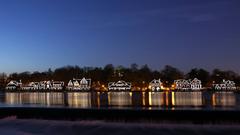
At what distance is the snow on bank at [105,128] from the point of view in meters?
24.2

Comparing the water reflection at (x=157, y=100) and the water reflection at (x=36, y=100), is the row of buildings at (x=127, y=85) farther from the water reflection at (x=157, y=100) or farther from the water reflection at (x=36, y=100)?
the water reflection at (x=157, y=100)

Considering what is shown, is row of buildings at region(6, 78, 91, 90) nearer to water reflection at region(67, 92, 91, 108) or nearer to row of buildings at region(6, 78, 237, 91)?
row of buildings at region(6, 78, 237, 91)

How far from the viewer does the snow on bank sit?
24.2 metres

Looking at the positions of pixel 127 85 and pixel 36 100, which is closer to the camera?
pixel 36 100

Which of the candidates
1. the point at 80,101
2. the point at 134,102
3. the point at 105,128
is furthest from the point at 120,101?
the point at 105,128

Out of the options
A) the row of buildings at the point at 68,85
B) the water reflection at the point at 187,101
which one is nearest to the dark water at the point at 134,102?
the water reflection at the point at 187,101

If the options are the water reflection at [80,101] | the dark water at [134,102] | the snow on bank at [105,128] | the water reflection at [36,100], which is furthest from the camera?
the water reflection at [36,100]

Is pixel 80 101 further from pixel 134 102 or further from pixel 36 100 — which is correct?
pixel 36 100

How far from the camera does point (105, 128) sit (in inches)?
1018

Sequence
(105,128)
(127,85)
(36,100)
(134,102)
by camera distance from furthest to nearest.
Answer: (127,85) → (36,100) → (134,102) → (105,128)

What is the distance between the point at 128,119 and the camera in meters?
28.0

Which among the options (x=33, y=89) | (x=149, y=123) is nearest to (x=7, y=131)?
(x=149, y=123)

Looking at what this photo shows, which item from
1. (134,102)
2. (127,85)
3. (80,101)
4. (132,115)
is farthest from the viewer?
(127,85)

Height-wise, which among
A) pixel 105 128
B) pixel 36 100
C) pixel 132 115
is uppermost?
pixel 132 115
